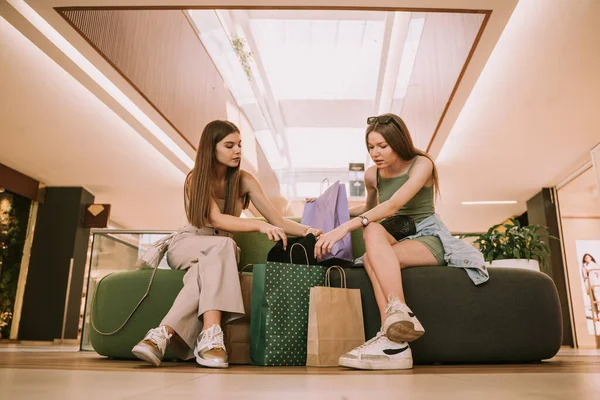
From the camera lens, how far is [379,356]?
1.69 m

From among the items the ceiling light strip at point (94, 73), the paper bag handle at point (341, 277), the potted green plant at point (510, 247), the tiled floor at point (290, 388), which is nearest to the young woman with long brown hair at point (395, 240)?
the paper bag handle at point (341, 277)

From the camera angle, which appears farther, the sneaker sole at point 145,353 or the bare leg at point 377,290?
the bare leg at point 377,290

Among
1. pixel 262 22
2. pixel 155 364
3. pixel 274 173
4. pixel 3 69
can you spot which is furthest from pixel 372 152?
pixel 274 173

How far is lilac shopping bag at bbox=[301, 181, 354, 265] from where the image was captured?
2.26 metres

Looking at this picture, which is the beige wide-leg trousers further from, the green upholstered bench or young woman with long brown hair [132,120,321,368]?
the green upholstered bench

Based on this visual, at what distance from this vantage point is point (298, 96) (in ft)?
30.1

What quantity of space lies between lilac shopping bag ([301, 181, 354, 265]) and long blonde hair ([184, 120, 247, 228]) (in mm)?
422

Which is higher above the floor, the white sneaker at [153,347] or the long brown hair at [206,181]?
the long brown hair at [206,181]

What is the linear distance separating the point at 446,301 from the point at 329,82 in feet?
23.6

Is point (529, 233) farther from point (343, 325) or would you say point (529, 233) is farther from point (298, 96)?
point (298, 96)

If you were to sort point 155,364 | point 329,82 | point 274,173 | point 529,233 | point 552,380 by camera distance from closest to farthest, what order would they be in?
point 552,380 → point 155,364 → point 529,233 → point 329,82 → point 274,173

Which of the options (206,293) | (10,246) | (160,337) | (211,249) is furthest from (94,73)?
(10,246)

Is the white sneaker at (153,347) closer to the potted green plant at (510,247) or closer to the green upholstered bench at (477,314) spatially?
the green upholstered bench at (477,314)

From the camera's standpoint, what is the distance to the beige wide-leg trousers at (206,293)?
1.94 m
